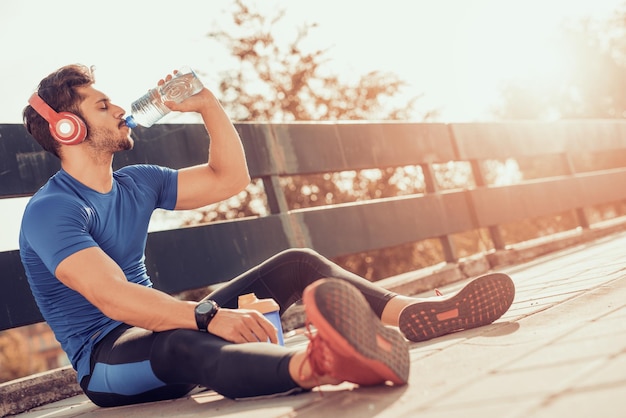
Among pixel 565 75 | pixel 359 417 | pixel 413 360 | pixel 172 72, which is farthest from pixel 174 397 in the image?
pixel 565 75

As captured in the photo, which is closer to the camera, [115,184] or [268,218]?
[115,184]

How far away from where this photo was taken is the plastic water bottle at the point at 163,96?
307 cm

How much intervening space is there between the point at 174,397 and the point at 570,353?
137cm

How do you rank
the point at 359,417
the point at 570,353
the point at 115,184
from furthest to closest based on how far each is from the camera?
1. the point at 115,184
2. the point at 570,353
3. the point at 359,417

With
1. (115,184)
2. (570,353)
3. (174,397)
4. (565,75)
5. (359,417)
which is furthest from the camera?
(565,75)

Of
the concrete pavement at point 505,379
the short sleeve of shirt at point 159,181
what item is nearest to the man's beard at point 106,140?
the short sleeve of shirt at point 159,181

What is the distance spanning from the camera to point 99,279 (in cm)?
232

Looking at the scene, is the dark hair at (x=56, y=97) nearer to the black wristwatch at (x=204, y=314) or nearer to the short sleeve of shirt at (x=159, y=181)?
the short sleeve of shirt at (x=159, y=181)

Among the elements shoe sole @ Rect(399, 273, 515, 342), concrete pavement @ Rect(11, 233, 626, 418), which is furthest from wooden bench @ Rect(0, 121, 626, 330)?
shoe sole @ Rect(399, 273, 515, 342)

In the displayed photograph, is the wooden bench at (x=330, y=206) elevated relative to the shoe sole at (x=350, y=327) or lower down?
elevated

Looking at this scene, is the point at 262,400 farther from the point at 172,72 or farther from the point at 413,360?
the point at 172,72

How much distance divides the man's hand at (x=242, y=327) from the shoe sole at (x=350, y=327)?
44cm

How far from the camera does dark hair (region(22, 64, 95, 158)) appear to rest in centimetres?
285

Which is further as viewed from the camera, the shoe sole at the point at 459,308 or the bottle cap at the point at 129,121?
the bottle cap at the point at 129,121
